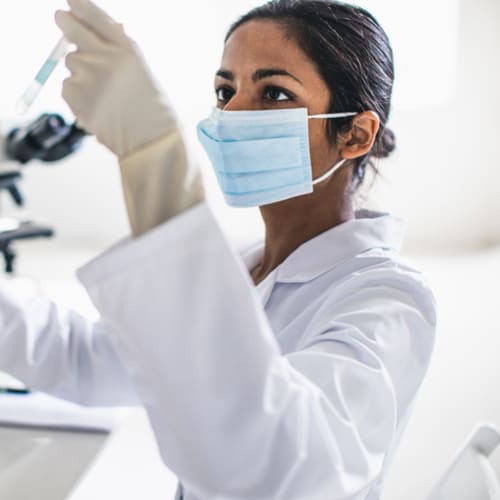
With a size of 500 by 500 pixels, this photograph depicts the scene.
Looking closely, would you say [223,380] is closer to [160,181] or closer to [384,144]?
[160,181]

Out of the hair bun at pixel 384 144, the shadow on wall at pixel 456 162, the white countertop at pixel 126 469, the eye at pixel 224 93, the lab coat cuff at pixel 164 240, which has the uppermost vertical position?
the lab coat cuff at pixel 164 240

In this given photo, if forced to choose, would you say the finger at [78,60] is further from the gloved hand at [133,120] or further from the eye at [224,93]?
the eye at [224,93]

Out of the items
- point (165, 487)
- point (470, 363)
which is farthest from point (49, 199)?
point (165, 487)

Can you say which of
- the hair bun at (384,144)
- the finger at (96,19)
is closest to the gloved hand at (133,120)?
the finger at (96,19)

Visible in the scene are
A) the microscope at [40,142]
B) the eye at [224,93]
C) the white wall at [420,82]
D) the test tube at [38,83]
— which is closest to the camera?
the test tube at [38,83]

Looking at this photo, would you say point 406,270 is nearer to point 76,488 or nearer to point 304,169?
point 304,169

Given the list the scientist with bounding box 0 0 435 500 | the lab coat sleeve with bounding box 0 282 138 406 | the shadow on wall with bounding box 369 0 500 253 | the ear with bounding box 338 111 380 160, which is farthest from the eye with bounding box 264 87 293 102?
the shadow on wall with bounding box 369 0 500 253

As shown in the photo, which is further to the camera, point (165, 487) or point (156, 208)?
point (165, 487)

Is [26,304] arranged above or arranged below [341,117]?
below

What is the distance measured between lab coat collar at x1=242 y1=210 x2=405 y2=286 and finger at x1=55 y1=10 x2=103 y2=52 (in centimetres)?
54

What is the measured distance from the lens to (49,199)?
13.8 ft

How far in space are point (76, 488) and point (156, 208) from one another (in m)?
0.71

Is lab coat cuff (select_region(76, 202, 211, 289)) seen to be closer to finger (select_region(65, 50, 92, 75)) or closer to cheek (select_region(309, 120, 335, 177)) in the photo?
finger (select_region(65, 50, 92, 75))

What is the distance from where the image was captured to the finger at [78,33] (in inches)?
22.6
